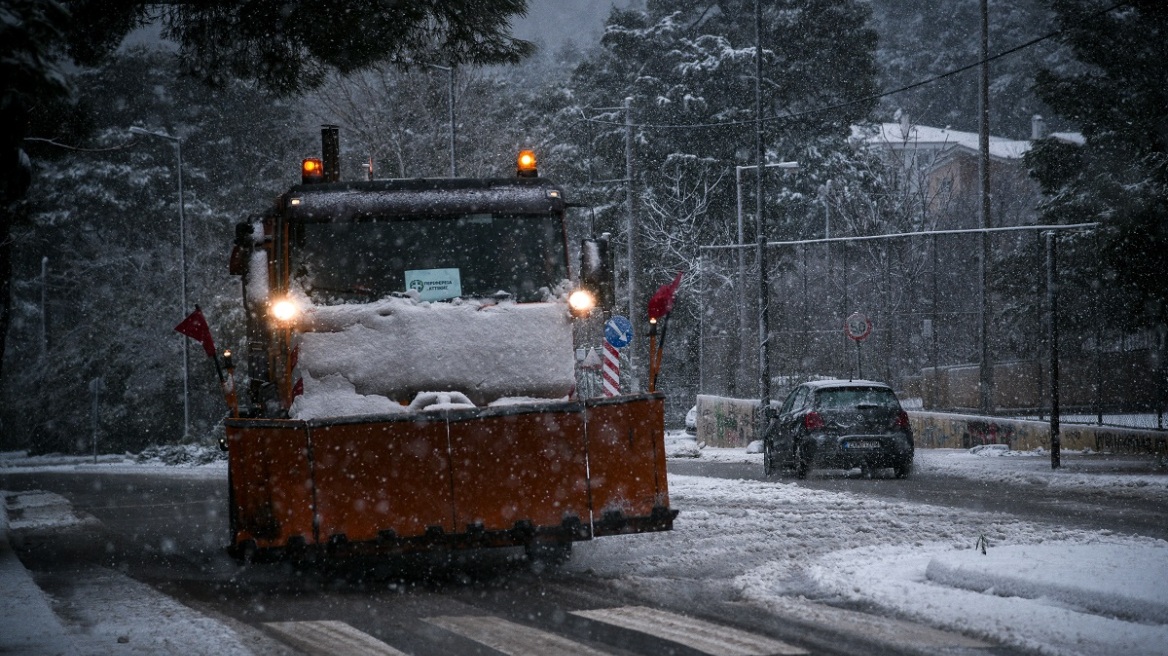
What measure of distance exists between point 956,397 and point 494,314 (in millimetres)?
23616

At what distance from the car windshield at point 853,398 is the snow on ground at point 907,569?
14.2 ft

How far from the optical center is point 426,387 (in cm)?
1084

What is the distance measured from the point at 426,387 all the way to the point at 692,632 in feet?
12.0

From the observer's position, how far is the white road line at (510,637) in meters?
7.47

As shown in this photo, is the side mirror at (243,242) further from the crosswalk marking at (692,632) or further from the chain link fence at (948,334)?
the chain link fence at (948,334)

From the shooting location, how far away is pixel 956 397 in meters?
32.7

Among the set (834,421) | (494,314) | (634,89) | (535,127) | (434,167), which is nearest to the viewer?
(494,314)

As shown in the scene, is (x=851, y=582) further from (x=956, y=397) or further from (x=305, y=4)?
(x=956, y=397)

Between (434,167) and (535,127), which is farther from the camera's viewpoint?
(535,127)

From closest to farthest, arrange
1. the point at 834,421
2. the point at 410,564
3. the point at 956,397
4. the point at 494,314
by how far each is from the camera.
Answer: the point at 494,314 → the point at 410,564 → the point at 834,421 → the point at 956,397

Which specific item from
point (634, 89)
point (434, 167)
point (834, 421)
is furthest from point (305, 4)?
point (634, 89)

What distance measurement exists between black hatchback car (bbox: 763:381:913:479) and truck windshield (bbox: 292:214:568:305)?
400 inches

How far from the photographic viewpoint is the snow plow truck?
9758 millimetres

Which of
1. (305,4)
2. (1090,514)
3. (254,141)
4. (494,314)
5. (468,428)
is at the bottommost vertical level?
(1090,514)
